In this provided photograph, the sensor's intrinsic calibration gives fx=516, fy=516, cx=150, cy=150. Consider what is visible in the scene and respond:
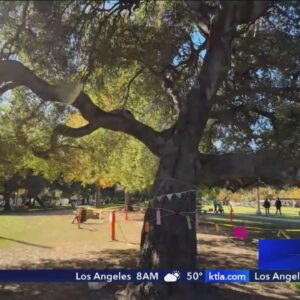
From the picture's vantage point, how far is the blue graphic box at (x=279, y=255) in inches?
346

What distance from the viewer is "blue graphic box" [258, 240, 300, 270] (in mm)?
8781

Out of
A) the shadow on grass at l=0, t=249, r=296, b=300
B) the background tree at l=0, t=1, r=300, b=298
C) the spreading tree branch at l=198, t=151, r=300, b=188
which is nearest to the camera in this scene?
the background tree at l=0, t=1, r=300, b=298

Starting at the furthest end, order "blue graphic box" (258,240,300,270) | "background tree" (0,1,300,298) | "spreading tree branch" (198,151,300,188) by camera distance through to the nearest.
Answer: "spreading tree branch" (198,151,300,188)
"background tree" (0,1,300,298)
"blue graphic box" (258,240,300,270)

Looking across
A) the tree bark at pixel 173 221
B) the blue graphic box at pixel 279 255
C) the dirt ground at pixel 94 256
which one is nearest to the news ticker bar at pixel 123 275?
the blue graphic box at pixel 279 255

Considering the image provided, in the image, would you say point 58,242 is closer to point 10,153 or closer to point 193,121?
point 10,153

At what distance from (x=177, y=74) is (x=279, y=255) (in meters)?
6.48

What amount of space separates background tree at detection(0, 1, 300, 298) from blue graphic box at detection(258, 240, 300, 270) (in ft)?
6.62

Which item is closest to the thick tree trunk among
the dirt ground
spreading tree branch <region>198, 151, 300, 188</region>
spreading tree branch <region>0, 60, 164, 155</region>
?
spreading tree branch <region>198, 151, 300, 188</region>

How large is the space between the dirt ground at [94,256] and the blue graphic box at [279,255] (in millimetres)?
2432

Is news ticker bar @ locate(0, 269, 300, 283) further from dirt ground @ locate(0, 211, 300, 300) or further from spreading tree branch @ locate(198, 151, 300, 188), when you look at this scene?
spreading tree branch @ locate(198, 151, 300, 188)

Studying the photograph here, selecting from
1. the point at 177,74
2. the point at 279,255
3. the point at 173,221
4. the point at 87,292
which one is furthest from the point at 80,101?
the point at 279,255

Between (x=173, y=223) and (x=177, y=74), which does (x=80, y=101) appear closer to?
(x=173, y=223)

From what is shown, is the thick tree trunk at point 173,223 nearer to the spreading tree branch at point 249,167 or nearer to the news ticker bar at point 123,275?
the spreading tree branch at point 249,167

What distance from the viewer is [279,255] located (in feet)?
29.1
